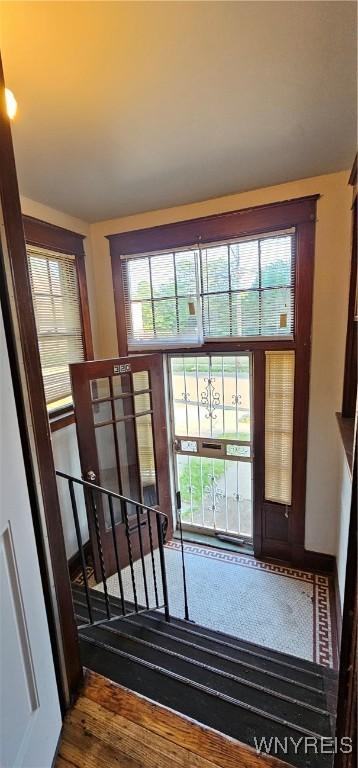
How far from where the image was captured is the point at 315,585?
270 cm

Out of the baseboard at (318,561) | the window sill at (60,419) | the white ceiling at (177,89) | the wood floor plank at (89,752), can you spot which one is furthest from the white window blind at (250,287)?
the wood floor plank at (89,752)

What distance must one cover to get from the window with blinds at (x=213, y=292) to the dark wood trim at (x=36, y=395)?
6.70 feet

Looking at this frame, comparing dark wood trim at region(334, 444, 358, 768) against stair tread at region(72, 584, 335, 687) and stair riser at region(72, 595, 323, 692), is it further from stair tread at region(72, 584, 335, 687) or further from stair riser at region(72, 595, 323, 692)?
stair tread at region(72, 584, 335, 687)

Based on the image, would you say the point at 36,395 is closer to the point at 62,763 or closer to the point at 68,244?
the point at 62,763

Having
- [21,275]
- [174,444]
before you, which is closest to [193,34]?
[21,275]

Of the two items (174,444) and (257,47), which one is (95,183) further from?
(174,444)

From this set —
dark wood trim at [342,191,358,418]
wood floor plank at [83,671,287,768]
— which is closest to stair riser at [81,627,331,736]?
wood floor plank at [83,671,287,768]

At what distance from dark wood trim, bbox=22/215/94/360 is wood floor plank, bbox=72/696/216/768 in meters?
2.48

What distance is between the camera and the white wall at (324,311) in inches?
92.8

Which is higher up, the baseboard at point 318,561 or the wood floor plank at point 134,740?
the wood floor plank at point 134,740

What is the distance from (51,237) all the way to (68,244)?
0.66ft

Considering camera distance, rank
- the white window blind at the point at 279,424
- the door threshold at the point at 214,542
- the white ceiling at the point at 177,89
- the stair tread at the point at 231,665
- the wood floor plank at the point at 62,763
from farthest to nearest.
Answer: the door threshold at the point at 214,542
the white window blind at the point at 279,424
the stair tread at the point at 231,665
the white ceiling at the point at 177,89
the wood floor plank at the point at 62,763

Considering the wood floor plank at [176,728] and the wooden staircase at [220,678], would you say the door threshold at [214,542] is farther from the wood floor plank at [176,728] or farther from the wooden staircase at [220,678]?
the wood floor plank at [176,728]

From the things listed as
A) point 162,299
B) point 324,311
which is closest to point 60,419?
point 162,299
